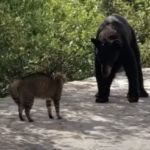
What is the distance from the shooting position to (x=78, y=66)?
12703 millimetres

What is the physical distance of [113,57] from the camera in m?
8.06

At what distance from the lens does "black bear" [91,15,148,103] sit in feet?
26.3

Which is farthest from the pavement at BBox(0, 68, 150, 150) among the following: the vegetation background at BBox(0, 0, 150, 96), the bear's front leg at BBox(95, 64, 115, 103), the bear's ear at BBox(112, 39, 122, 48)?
the vegetation background at BBox(0, 0, 150, 96)

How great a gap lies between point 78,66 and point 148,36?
15.6 feet

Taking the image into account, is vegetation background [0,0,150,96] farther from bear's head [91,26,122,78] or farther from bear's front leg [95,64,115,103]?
bear's head [91,26,122,78]

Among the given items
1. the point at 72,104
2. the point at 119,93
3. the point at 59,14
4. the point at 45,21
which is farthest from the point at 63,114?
the point at 59,14

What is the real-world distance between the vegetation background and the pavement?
2.44 metres

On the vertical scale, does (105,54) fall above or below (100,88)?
above

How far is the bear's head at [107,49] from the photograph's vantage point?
800 cm

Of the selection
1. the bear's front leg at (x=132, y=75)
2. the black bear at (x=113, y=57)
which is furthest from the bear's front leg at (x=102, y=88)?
the bear's front leg at (x=132, y=75)

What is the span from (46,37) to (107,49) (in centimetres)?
396

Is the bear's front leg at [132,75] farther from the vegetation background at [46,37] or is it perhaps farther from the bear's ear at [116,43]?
the vegetation background at [46,37]

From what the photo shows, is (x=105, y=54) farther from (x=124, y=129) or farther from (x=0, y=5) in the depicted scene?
(x=0, y=5)

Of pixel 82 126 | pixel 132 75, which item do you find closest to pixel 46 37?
pixel 132 75
